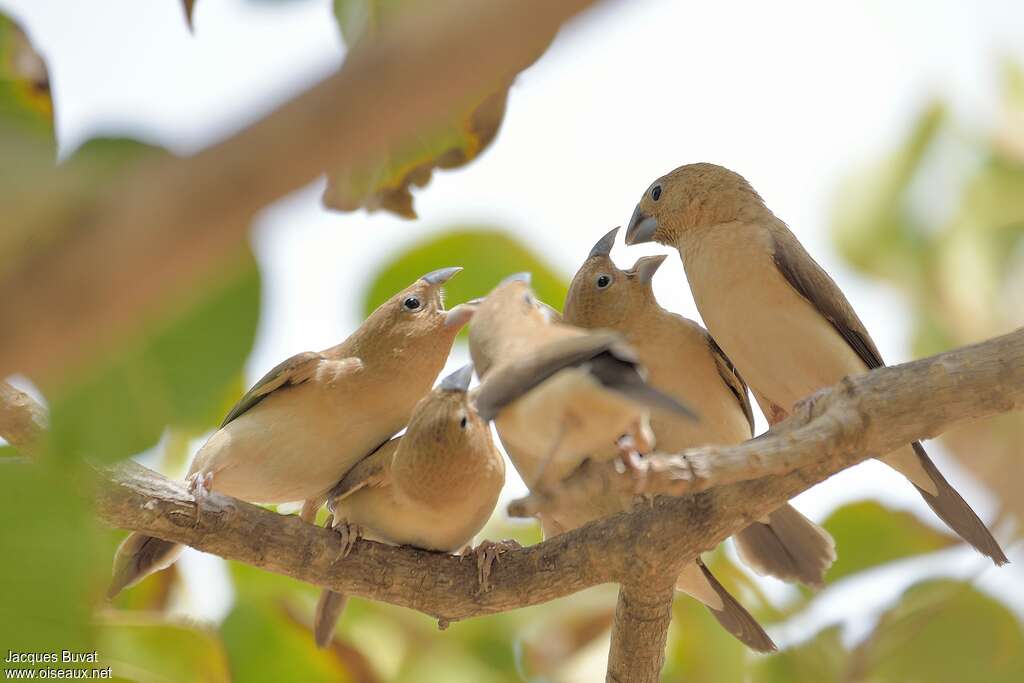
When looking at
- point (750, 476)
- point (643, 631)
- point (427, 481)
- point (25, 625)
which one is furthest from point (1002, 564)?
point (25, 625)

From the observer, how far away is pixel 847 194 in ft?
18.8

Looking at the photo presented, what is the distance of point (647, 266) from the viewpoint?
11.4ft

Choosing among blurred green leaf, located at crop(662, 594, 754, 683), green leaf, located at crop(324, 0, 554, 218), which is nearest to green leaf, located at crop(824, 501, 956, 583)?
blurred green leaf, located at crop(662, 594, 754, 683)

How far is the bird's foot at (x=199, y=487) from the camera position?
10.6 feet

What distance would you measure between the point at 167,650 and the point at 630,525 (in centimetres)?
167

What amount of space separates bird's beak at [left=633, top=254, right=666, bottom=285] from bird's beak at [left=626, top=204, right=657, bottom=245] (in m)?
0.36

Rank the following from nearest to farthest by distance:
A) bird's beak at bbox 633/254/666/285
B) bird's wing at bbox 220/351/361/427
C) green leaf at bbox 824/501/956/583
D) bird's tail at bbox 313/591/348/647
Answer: bird's beak at bbox 633/254/666/285
bird's wing at bbox 220/351/361/427
bird's tail at bbox 313/591/348/647
green leaf at bbox 824/501/956/583

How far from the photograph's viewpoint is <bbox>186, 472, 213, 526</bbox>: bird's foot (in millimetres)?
3225

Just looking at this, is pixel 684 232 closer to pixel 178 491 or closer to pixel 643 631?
pixel 643 631

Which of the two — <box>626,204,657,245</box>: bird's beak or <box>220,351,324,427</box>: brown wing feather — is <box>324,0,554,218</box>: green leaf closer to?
<box>220,351,324,427</box>: brown wing feather

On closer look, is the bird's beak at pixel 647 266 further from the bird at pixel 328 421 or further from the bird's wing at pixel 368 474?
the bird's wing at pixel 368 474

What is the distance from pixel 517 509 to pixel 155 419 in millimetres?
657

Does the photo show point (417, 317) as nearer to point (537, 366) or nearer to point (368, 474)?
point (368, 474)

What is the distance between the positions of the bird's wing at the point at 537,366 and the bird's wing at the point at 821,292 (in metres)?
1.53
